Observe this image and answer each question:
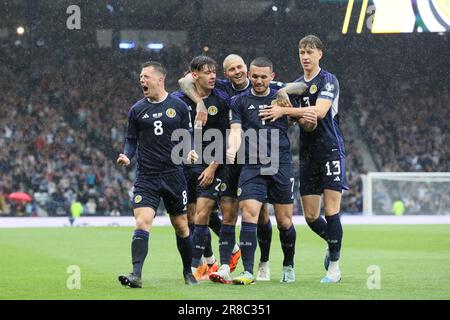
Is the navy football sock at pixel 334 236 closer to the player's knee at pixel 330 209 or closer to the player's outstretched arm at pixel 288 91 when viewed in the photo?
the player's knee at pixel 330 209

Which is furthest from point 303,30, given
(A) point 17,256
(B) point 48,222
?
(A) point 17,256

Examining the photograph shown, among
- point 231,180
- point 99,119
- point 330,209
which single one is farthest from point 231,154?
point 99,119

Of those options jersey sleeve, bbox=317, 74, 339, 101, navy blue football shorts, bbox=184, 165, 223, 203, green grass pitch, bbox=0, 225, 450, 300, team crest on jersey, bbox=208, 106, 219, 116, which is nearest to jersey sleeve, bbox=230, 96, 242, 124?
team crest on jersey, bbox=208, 106, 219, 116

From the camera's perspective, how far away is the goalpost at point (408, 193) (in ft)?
93.8

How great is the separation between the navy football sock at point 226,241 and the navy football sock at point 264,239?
0.53 metres

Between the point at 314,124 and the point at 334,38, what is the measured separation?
2416 centimetres

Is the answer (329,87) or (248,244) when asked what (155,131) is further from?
(329,87)

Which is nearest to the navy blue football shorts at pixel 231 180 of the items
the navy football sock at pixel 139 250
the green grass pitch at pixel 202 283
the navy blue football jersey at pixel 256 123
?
the navy blue football jersey at pixel 256 123

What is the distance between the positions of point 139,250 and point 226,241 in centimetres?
116

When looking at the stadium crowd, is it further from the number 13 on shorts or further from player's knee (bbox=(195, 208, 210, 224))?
the number 13 on shorts

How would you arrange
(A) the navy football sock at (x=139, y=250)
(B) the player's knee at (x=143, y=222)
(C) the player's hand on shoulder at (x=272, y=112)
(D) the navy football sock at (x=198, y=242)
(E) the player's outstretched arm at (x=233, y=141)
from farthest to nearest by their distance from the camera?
(D) the navy football sock at (x=198, y=242) → (C) the player's hand on shoulder at (x=272, y=112) → (E) the player's outstretched arm at (x=233, y=141) → (B) the player's knee at (x=143, y=222) → (A) the navy football sock at (x=139, y=250)

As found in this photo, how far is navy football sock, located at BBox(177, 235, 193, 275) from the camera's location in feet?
30.4

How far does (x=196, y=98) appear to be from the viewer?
1001 cm

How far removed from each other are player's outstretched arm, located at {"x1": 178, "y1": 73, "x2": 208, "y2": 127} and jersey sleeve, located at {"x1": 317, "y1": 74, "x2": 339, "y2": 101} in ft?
3.98
